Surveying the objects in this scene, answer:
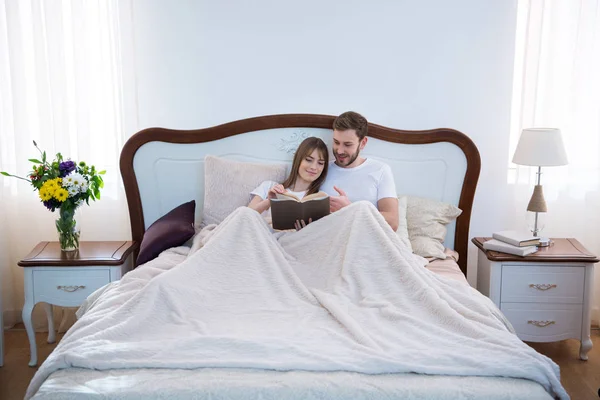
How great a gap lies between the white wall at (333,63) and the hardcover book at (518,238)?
44cm

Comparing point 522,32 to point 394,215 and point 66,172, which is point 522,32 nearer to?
point 394,215

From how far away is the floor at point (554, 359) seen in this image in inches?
112

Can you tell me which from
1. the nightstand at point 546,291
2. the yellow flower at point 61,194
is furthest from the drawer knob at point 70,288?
the nightstand at point 546,291

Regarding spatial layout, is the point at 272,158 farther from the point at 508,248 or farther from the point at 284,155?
the point at 508,248

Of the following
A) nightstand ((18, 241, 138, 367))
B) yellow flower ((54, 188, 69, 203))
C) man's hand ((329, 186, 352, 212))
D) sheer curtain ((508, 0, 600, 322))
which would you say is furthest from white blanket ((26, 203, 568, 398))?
sheer curtain ((508, 0, 600, 322))

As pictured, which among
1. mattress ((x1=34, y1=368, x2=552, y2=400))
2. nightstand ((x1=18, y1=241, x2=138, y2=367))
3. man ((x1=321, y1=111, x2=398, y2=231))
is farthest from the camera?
man ((x1=321, y1=111, x2=398, y2=231))

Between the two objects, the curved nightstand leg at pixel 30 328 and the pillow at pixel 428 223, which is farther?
the pillow at pixel 428 223

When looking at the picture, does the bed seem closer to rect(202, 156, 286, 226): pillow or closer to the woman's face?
rect(202, 156, 286, 226): pillow

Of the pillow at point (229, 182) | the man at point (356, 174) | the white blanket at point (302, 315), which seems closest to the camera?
the white blanket at point (302, 315)

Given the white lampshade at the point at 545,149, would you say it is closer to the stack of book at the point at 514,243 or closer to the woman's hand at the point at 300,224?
the stack of book at the point at 514,243

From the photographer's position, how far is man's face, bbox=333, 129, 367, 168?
3154mm

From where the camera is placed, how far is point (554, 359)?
319cm

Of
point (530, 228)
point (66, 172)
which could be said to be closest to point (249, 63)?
point (66, 172)

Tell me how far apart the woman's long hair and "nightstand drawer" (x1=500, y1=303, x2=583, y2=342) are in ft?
3.55
